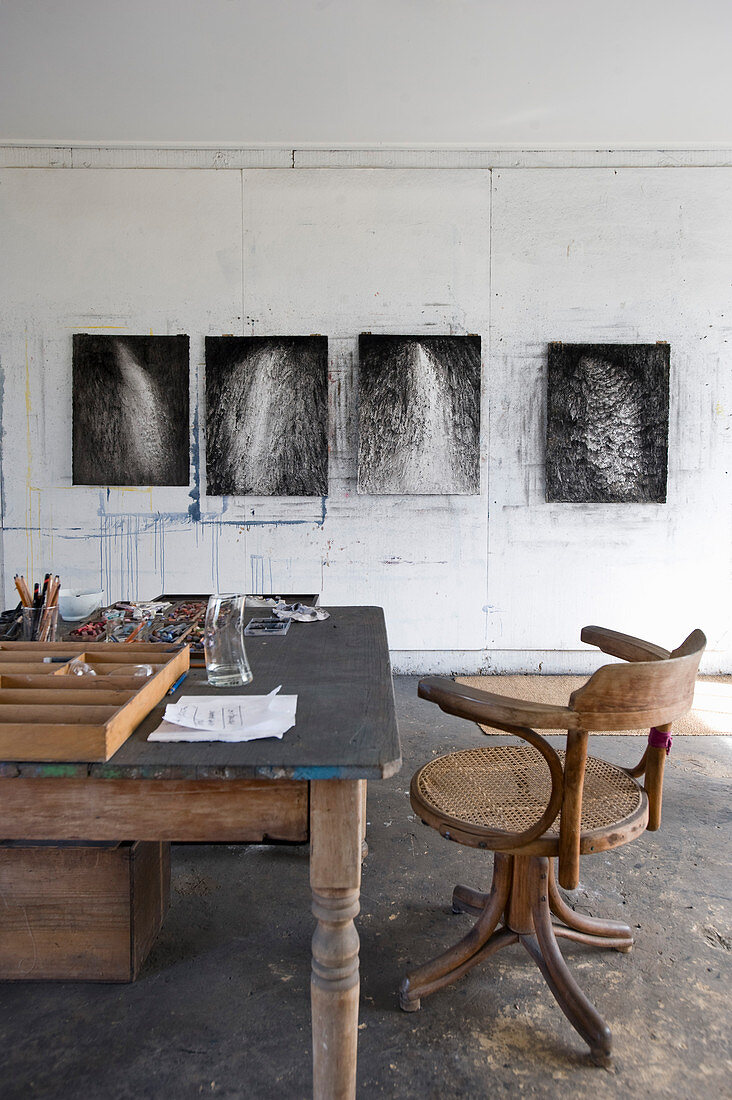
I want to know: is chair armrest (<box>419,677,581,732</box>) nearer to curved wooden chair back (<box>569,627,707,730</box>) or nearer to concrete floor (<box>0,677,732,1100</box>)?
curved wooden chair back (<box>569,627,707,730</box>)

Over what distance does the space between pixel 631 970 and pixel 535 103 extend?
3867 mm

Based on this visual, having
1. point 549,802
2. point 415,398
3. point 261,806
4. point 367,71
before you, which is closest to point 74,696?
point 261,806

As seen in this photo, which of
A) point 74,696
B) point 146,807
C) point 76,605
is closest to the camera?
point 146,807

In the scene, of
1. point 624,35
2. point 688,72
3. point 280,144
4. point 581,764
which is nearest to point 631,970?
point 581,764

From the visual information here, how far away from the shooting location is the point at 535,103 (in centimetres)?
376

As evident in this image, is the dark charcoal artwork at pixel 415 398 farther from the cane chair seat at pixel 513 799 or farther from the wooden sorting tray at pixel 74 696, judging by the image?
the wooden sorting tray at pixel 74 696

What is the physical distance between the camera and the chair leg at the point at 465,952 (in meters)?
1.64

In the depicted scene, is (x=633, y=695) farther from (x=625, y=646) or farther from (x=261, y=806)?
(x=261, y=806)

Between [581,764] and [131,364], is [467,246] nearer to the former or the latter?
[131,364]

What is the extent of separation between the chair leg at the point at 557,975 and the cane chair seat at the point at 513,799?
0.58 feet

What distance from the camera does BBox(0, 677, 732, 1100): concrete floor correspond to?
4.78ft

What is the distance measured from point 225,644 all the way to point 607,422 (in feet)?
10.8

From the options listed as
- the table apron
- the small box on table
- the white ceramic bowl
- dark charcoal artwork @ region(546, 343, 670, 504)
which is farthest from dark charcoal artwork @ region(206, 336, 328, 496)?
the table apron

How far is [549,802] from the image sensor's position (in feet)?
4.62
